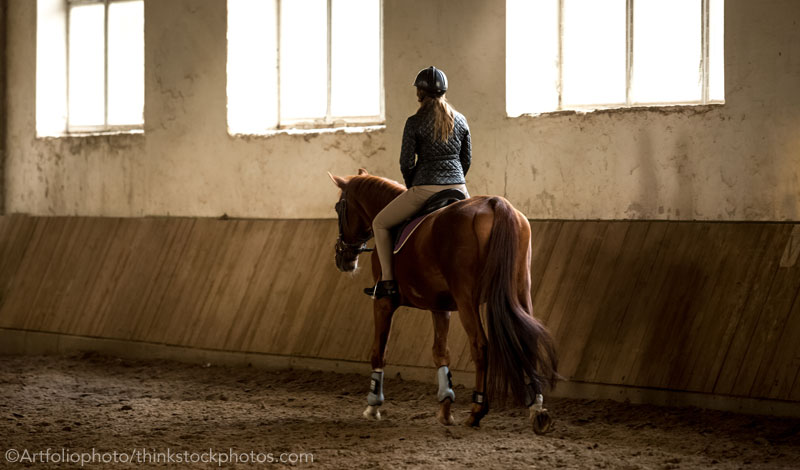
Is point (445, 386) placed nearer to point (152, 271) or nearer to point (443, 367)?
point (443, 367)

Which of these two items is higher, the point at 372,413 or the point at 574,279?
the point at 574,279

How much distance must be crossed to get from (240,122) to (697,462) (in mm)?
6227

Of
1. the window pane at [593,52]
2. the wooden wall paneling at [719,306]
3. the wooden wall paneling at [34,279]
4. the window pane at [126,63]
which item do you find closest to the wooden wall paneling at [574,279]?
the wooden wall paneling at [719,306]

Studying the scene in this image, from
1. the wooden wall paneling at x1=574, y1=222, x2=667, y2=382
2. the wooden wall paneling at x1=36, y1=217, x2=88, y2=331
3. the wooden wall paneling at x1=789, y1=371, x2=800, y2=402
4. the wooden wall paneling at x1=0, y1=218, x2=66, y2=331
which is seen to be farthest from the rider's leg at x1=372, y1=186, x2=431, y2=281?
the wooden wall paneling at x1=0, y1=218, x2=66, y2=331

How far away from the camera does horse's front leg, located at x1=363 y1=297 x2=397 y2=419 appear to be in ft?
21.8

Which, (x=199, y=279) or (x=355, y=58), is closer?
Result: (x=355, y=58)

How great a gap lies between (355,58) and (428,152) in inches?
136

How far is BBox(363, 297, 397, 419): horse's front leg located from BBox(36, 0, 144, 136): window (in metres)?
5.41

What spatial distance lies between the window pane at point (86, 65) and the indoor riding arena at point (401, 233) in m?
0.04

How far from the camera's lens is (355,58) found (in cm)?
952

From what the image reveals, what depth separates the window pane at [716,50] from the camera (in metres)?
7.65

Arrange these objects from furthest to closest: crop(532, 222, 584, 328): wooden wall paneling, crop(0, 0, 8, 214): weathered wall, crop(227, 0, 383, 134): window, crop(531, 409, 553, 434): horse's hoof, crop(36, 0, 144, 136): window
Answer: crop(0, 0, 8, 214): weathered wall, crop(36, 0, 144, 136): window, crop(227, 0, 383, 134): window, crop(532, 222, 584, 328): wooden wall paneling, crop(531, 409, 553, 434): horse's hoof

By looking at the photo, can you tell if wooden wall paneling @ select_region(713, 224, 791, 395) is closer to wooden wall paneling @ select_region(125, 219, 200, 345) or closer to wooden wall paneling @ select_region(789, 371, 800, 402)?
wooden wall paneling @ select_region(789, 371, 800, 402)

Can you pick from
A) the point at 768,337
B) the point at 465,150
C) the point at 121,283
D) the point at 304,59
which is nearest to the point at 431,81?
the point at 465,150
